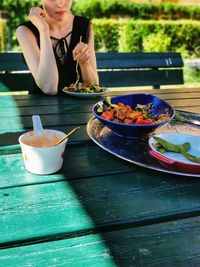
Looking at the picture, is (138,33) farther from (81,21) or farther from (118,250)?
(118,250)

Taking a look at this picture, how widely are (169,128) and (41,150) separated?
1.74 ft

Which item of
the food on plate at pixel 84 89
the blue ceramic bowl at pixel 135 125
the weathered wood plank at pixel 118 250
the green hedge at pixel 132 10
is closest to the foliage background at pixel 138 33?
the green hedge at pixel 132 10

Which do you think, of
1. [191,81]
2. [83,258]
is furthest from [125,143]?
[191,81]

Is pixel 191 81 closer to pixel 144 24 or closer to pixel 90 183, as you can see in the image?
pixel 144 24

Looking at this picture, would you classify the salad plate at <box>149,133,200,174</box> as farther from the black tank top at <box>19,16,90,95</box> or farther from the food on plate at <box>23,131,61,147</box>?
the black tank top at <box>19,16,90,95</box>

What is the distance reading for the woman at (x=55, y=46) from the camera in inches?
74.6

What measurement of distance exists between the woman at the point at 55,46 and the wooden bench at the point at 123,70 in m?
0.49

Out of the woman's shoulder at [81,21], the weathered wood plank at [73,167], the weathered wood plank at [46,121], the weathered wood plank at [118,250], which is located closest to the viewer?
the weathered wood plank at [118,250]

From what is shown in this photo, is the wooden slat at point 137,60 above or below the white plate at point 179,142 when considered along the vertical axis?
below

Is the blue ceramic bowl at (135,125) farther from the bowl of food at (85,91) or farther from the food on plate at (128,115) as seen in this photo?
the bowl of food at (85,91)

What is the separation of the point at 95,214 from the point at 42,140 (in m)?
0.31

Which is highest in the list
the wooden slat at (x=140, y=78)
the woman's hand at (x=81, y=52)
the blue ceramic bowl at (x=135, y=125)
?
the woman's hand at (x=81, y=52)

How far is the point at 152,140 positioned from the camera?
41.3 inches

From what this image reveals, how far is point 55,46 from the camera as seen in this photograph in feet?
7.04
